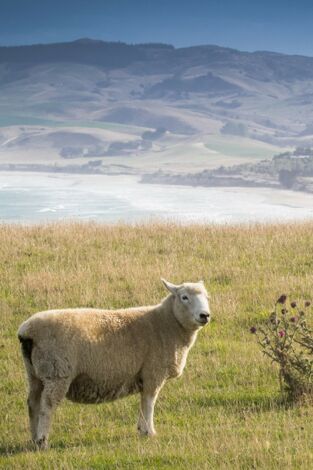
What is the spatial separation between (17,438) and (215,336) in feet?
16.3

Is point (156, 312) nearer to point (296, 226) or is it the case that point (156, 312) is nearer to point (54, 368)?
point (54, 368)

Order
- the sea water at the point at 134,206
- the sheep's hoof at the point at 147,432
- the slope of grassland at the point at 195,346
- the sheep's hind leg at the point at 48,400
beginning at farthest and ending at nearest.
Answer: the sea water at the point at 134,206 < the sheep's hoof at the point at 147,432 < the sheep's hind leg at the point at 48,400 < the slope of grassland at the point at 195,346

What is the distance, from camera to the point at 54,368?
8016 millimetres

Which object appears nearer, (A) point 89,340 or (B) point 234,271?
(A) point 89,340

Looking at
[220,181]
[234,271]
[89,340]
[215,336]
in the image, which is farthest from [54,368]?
[220,181]

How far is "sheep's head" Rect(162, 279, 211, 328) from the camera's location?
8383 mm

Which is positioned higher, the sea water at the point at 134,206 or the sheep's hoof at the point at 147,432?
the sea water at the point at 134,206

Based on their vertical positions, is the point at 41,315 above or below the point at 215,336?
above

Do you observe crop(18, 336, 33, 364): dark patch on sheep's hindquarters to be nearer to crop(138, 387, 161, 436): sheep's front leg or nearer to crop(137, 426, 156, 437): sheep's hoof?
crop(138, 387, 161, 436): sheep's front leg

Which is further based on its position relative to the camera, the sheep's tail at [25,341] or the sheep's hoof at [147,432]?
the sheep's hoof at [147,432]

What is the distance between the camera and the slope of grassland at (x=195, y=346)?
7.75 metres

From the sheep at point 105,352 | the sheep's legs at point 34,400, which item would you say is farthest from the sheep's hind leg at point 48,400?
the sheep's legs at point 34,400

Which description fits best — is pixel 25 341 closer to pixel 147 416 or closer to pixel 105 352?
pixel 105 352

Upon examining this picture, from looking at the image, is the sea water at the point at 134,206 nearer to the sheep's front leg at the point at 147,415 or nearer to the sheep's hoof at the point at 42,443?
the sheep's front leg at the point at 147,415
